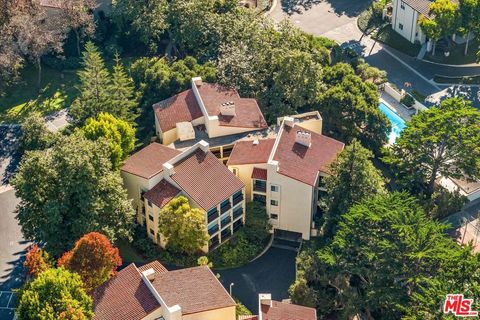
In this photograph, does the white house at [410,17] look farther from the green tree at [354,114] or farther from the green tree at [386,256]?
the green tree at [386,256]

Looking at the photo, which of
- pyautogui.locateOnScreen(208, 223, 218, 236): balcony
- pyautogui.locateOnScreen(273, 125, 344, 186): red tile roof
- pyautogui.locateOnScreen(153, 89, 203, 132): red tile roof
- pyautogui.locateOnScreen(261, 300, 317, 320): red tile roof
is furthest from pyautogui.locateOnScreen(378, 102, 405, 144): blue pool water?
pyautogui.locateOnScreen(261, 300, 317, 320): red tile roof

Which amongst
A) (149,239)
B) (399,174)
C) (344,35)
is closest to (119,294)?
(149,239)

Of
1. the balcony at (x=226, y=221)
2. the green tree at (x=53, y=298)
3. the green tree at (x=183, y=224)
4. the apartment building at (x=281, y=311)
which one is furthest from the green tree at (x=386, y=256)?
the green tree at (x=53, y=298)

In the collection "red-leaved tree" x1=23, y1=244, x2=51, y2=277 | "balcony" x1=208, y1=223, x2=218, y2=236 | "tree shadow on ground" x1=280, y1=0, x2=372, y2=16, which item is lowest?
"balcony" x1=208, y1=223, x2=218, y2=236

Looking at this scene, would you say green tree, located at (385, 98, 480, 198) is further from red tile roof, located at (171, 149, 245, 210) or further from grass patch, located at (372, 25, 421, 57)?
grass patch, located at (372, 25, 421, 57)

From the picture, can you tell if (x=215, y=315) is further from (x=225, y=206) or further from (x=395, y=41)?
(x=395, y=41)

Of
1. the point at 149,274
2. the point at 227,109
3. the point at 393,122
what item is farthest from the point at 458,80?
the point at 149,274
